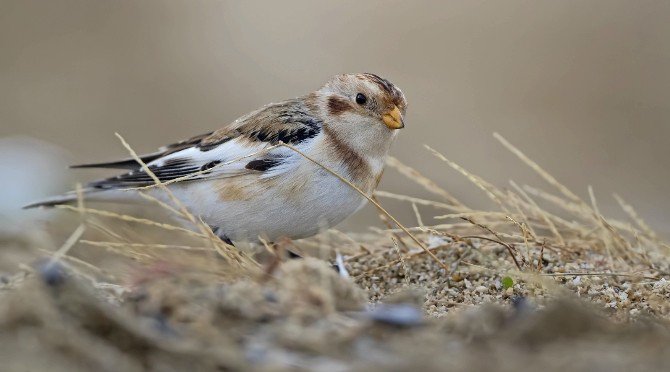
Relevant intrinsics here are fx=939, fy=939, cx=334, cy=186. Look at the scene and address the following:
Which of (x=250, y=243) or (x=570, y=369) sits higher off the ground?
(x=250, y=243)

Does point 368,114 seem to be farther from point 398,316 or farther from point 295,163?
point 398,316

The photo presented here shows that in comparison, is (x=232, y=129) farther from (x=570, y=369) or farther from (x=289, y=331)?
(x=570, y=369)

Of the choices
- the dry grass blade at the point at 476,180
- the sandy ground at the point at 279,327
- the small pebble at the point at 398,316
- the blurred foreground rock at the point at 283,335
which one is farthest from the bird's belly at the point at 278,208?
the small pebble at the point at 398,316

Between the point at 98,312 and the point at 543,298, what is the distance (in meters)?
1.66

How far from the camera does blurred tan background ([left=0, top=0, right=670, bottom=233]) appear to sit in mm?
10375

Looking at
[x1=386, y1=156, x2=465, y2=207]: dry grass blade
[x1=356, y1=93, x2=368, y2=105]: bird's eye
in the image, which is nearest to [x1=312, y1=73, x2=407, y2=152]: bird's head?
[x1=356, y1=93, x2=368, y2=105]: bird's eye

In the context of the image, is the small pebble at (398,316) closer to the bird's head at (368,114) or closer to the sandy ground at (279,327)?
the sandy ground at (279,327)

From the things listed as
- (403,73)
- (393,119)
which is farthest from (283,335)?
(403,73)

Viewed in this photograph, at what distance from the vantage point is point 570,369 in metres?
2.23

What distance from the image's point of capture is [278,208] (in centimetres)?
400

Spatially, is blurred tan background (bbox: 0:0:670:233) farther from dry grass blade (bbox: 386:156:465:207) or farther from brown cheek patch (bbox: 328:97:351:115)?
brown cheek patch (bbox: 328:97:351:115)

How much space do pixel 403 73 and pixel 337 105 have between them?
8656mm

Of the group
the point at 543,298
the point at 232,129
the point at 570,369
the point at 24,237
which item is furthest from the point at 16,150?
the point at 570,369

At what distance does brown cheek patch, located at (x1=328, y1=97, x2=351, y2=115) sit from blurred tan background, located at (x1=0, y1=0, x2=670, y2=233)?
4178mm
